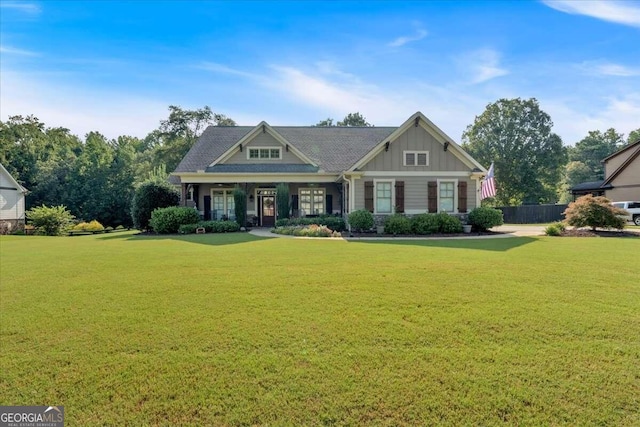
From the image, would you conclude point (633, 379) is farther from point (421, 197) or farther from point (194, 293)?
point (421, 197)

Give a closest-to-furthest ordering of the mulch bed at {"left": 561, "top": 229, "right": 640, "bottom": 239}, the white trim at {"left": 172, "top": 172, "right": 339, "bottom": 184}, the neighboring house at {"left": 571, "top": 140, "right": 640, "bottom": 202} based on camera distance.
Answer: the mulch bed at {"left": 561, "top": 229, "right": 640, "bottom": 239} → the white trim at {"left": 172, "top": 172, "right": 339, "bottom": 184} → the neighboring house at {"left": 571, "top": 140, "right": 640, "bottom": 202}

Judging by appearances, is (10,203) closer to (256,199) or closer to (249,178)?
(256,199)

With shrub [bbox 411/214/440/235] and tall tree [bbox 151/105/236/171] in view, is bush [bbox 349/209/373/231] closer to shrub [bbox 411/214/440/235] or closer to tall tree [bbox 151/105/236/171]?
shrub [bbox 411/214/440/235]

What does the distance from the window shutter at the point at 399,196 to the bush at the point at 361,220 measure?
1.81 m

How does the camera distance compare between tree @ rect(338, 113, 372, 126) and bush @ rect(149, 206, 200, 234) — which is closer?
bush @ rect(149, 206, 200, 234)

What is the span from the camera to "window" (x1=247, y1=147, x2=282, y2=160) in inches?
809

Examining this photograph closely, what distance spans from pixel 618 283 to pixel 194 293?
7.47m

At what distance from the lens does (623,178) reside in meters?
27.1

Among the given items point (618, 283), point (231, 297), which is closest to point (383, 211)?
point (618, 283)

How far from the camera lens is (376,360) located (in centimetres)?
331

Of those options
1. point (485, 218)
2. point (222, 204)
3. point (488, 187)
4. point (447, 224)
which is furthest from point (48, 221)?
point (488, 187)

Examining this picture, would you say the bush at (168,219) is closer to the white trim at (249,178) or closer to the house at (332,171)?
the white trim at (249,178)

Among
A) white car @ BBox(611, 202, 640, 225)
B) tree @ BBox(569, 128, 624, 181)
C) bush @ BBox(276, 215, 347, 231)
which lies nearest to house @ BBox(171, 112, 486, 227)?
bush @ BBox(276, 215, 347, 231)

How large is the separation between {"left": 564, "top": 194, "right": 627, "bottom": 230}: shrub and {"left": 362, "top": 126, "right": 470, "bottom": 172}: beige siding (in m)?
5.67
